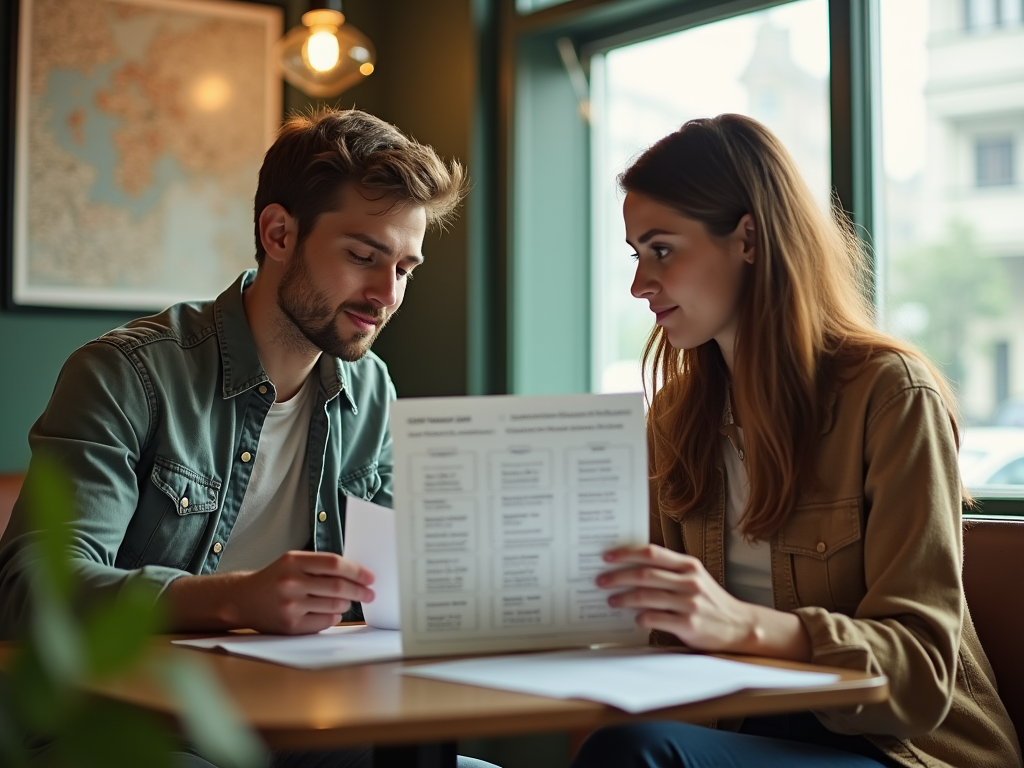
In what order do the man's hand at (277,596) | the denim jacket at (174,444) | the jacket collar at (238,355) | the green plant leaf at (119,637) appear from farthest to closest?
the jacket collar at (238,355) → the denim jacket at (174,444) → the man's hand at (277,596) → the green plant leaf at (119,637)

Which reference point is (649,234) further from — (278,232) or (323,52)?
(323,52)

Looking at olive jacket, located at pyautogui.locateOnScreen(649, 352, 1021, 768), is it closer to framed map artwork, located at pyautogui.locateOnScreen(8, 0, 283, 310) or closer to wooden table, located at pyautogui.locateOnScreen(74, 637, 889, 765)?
wooden table, located at pyautogui.locateOnScreen(74, 637, 889, 765)

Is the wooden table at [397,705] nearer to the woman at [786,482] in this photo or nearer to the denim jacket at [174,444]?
the woman at [786,482]

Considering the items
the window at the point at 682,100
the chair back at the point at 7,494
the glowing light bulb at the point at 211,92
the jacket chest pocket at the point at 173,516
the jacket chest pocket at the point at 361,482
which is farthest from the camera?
the glowing light bulb at the point at 211,92

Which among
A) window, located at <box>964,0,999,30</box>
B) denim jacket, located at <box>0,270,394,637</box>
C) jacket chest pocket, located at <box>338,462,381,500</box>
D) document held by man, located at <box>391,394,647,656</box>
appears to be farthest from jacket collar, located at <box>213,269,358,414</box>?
window, located at <box>964,0,999,30</box>

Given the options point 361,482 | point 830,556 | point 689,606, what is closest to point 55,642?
point 689,606

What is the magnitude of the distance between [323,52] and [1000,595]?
2.03m

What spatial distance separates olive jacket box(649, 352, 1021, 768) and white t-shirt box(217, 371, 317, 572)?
0.70 m

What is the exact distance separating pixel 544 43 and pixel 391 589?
2.27m

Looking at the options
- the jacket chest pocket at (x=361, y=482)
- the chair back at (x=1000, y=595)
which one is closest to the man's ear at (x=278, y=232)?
the jacket chest pocket at (x=361, y=482)

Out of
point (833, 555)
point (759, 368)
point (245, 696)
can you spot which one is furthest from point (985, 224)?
point (245, 696)

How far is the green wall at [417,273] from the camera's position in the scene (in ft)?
10.1

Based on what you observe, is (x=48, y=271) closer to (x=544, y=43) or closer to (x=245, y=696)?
(x=544, y=43)

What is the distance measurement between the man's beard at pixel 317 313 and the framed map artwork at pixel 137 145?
1487 millimetres
